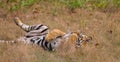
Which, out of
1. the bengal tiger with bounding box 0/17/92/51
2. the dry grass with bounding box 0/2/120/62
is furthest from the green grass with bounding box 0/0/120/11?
the bengal tiger with bounding box 0/17/92/51

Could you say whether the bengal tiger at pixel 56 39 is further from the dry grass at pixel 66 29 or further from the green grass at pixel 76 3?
the green grass at pixel 76 3

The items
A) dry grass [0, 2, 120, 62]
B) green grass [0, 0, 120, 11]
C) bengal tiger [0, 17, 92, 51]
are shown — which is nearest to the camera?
dry grass [0, 2, 120, 62]

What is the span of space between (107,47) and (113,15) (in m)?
2.35

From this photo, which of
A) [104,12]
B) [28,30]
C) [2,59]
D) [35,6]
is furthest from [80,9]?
[2,59]

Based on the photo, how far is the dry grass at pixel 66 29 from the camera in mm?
6480

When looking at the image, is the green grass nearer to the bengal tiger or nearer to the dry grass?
the dry grass

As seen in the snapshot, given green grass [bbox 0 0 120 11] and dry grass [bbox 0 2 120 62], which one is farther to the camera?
green grass [bbox 0 0 120 11]

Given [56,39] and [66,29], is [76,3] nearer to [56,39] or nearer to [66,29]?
[66,29]

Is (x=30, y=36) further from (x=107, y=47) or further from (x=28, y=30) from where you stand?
(x=107, y=47)

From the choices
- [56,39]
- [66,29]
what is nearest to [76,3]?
[66,29]

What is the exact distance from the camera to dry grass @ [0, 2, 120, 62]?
6.48 m

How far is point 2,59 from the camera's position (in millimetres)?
6219

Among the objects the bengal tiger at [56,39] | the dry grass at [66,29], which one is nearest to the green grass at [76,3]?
the dry grass at [66,29]

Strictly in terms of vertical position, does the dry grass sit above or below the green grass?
below
